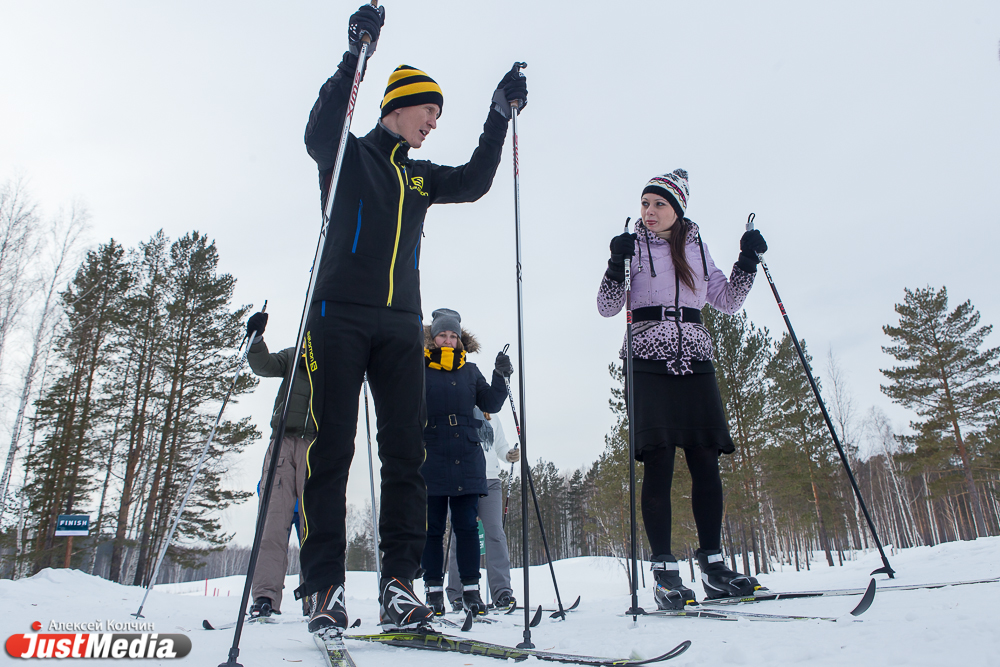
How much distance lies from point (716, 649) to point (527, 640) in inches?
25.5

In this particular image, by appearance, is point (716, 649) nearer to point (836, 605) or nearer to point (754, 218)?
point (836, 605)

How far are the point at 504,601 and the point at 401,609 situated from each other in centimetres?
262

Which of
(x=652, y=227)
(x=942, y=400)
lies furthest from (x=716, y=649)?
(x=942, y=400)

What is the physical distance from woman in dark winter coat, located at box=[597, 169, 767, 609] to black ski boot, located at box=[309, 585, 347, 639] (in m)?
1.53

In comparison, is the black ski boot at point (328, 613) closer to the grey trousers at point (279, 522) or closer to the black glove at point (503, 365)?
the grey trousers at point (279, 522)

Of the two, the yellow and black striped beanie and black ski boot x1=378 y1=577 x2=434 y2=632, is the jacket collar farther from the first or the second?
black ski boot x1=378 y1=577 x2=434 y2=632

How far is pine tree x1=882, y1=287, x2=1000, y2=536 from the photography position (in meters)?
21.9

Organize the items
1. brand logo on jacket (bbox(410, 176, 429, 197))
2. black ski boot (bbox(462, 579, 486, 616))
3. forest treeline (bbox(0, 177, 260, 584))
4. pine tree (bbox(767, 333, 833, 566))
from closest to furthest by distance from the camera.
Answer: brand logo on jacket (bbox(410, 176, 429, 197)), black ski boot (bbox(462, 579, 486, 616)), forest treeline (bbox(0, 177, 260, 584)), pine tree (bbox(767, 333, 833, 566))

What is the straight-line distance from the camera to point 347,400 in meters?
2.17

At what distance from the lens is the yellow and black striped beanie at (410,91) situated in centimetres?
265

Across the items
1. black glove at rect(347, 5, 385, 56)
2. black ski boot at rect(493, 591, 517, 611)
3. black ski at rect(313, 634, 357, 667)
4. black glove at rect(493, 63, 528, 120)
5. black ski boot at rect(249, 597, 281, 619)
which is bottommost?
black ski boot at rect(493, 591, 517, 611)

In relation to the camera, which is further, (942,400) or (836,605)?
(942,400)

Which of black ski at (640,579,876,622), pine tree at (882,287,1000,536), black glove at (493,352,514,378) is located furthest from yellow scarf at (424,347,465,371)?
pine tree at (882,287,1000,536)

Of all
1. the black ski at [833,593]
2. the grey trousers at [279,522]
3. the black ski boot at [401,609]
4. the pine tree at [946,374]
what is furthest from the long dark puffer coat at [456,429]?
the pine tree at [946,374]
